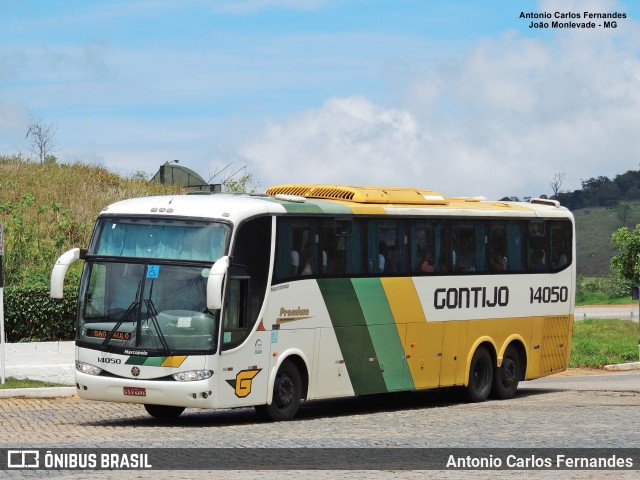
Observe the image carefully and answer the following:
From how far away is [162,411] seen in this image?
1972 centimetres

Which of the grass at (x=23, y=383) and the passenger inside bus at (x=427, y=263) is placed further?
the grass at (x=23, y=383)

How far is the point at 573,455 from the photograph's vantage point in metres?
13.6

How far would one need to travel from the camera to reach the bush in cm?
2870

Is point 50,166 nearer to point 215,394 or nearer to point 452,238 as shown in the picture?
point 452,238

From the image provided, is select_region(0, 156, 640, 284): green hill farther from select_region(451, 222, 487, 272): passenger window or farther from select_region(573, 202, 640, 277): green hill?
select_region(573, 202, 640, 277): green hill

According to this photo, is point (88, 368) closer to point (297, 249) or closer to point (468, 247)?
point (297, 249)

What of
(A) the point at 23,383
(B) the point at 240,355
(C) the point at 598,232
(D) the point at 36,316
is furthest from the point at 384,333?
(C) the point at 598,232

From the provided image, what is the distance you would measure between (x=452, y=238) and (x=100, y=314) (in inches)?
281

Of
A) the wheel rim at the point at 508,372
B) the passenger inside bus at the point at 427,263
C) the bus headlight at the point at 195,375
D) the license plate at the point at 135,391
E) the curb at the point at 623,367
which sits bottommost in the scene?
the curb at the point at 623,367

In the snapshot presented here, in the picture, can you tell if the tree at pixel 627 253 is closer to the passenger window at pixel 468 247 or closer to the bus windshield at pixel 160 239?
the passenger window at pixel 468 247

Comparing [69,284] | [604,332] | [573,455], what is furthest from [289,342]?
[604,332]

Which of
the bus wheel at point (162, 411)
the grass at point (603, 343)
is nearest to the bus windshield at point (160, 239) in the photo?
the bus wheel at point (162, 411)

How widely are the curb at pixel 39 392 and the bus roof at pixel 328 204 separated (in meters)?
6.01

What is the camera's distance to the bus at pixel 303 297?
58.7 ft
